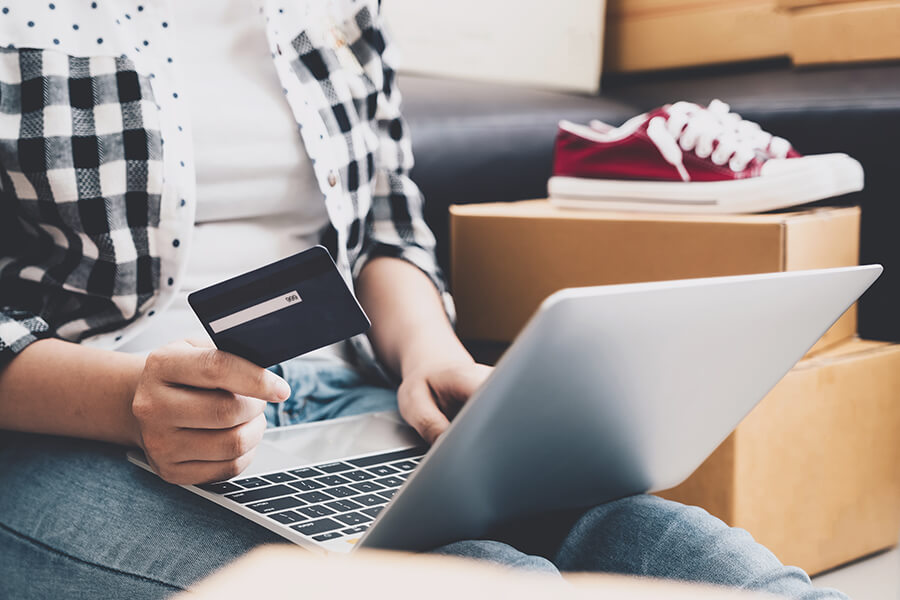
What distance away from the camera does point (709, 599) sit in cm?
44

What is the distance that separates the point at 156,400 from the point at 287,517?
0.34ft

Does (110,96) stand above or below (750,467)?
above

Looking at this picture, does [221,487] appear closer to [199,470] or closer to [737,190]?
[199,470]

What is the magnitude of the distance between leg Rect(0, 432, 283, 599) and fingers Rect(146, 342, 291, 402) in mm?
84

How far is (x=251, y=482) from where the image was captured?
21.8 inches

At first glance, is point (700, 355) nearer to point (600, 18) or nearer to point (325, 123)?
point (325, 123)

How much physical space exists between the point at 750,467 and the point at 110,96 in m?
0.64

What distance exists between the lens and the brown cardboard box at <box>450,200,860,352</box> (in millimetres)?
854

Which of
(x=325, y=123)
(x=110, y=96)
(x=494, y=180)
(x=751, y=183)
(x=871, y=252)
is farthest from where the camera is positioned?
(x=494, y=180)

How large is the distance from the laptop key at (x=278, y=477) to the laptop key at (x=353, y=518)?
75mm

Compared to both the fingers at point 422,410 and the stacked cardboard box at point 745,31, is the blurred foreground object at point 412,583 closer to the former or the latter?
the fingers at point 422,410

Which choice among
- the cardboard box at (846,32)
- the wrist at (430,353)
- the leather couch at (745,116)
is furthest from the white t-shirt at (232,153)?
the cardboard box at (846,32)

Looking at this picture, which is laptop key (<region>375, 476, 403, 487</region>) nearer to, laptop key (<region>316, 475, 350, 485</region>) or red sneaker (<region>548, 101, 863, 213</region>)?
laptop key (<region>316, 475, 350, 485</region>)

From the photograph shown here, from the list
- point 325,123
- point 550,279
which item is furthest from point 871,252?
point 325,123
